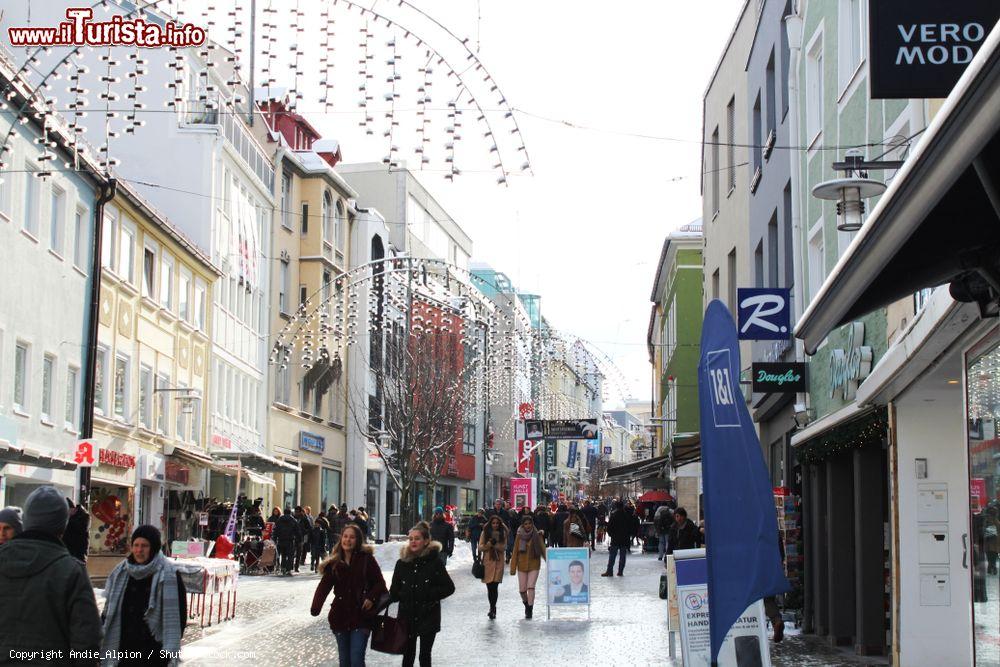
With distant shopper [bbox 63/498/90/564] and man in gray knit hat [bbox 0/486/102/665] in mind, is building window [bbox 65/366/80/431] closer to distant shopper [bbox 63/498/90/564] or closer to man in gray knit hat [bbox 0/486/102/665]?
distant shopper [bbox 63/498/90/564]

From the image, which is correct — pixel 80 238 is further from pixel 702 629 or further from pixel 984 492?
pixel 984 492

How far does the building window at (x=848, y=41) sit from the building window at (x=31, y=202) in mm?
16229

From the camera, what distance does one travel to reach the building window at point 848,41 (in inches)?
677

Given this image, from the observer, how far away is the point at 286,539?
33.4 meters

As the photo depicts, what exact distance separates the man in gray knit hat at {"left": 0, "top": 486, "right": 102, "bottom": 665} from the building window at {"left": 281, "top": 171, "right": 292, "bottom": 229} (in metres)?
45.7

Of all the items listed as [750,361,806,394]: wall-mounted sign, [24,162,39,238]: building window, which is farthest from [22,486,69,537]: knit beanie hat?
[24,162,39,238]: building window

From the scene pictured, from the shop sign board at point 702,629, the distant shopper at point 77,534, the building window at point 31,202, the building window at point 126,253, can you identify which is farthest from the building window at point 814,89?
the building window at point 126,253

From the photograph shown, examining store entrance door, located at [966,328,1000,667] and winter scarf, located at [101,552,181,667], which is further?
store entrance door, located at [966,328,1000,667]

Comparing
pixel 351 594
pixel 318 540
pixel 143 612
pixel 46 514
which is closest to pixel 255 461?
pixel 318 540

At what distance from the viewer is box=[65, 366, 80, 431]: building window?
30453mm

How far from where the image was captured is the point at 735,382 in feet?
26.2

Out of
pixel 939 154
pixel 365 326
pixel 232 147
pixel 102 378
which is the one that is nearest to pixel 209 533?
pixel 102 378

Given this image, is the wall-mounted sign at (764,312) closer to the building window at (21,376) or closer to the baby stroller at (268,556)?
the building window at (21,376)

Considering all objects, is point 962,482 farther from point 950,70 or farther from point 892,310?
point 950,70
